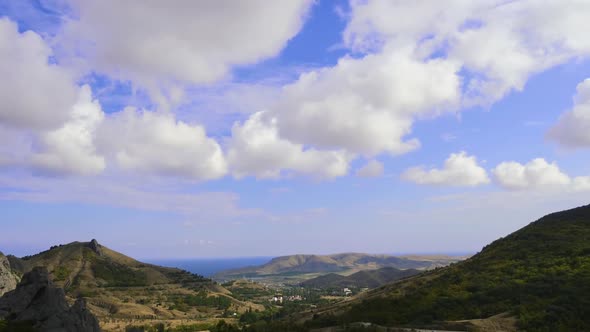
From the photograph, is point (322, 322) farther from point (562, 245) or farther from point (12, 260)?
point (12, 260)

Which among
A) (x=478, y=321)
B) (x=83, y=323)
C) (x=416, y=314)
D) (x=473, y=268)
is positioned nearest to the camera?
(x=478, y=321)

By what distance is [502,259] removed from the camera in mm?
92125

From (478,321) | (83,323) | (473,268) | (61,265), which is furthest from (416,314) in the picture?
(61,265)

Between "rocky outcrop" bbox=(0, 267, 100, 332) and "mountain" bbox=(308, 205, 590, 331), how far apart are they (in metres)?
34.4

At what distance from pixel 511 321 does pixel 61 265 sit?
198 m

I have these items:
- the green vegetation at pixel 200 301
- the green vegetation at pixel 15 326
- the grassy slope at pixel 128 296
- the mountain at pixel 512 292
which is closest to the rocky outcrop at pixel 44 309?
the green vegetation at pixel 15 326

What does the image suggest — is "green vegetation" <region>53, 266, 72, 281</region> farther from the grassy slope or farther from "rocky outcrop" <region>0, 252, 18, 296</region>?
"rocky outcrop" <region>0, 252, 18, 296</region>

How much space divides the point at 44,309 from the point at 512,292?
71057 mm

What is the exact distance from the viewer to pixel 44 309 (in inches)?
2410

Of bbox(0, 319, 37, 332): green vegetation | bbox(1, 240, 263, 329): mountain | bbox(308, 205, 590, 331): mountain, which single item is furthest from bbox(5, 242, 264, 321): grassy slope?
bbox(308, 205, 590, 331): mountain

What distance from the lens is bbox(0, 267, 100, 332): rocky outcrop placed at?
57812 mm

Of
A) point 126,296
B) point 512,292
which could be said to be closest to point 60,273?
point 126,296

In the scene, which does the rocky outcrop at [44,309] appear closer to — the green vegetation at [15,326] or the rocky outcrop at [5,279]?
the green vegetation at [15,326]

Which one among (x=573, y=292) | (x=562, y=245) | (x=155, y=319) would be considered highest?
(x=562, y=245)
